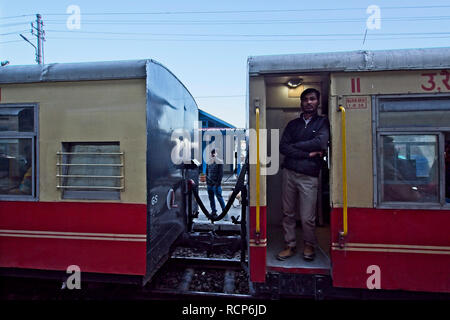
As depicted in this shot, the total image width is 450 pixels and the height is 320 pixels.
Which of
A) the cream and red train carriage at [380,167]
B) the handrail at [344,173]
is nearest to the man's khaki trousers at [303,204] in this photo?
the cream and red train carriage at [380,167]

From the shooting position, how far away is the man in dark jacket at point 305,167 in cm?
283

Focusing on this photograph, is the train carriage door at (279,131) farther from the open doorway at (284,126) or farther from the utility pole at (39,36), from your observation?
the utility pole at (39,36)

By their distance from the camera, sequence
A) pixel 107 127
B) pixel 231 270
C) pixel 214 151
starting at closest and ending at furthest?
pixel 107 127, pixel 231 270, pixel 214 151

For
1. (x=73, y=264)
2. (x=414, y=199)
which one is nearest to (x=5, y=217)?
(x=73, y=264)

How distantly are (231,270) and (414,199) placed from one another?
2.60 m

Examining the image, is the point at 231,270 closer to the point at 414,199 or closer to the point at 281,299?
the point at 281,299

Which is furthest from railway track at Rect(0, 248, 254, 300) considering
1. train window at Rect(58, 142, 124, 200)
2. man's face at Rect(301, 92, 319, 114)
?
man's face at Rect(301, 92, 319, 114)

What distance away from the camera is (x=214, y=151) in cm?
663

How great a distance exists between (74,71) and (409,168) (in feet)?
12.3

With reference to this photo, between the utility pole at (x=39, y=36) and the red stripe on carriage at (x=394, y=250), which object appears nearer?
the red stripe on carriage at (x=394, y=250)

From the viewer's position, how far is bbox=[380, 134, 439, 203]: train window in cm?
247

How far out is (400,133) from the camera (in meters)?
2.47

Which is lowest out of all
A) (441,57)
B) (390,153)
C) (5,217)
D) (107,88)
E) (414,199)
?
(5,217)

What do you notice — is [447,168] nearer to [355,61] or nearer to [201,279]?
[355,61]
